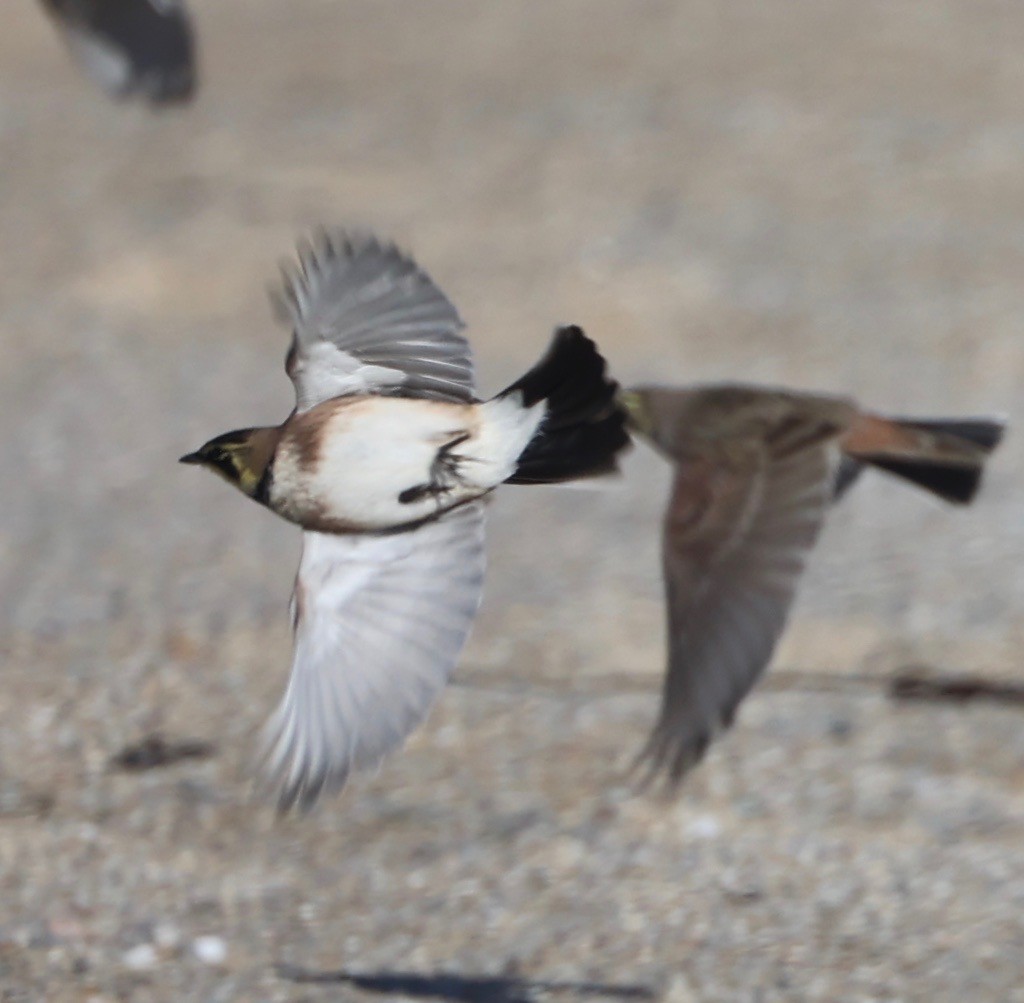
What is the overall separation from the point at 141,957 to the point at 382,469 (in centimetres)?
149

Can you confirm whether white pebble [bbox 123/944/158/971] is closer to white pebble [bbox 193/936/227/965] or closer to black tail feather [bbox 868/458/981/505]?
white pebble [bbox 193/936/227/965]

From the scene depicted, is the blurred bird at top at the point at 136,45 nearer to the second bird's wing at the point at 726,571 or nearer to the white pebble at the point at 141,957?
the second bird's wing at the point at 726,571

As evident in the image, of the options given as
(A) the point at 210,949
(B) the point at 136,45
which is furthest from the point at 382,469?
(B) the point at 136,45

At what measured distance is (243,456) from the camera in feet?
13.0

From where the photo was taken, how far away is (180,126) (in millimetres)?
10289

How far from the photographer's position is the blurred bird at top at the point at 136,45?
4781mm

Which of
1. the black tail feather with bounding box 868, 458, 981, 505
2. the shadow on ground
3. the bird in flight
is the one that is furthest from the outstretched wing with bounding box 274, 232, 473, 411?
the shadow on ground

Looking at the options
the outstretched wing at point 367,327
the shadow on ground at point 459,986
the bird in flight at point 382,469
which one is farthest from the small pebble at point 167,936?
the outstretched wing at point 367,327

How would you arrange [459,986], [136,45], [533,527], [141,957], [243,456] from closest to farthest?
[243,456] → [459,986] → [141,957] → [136,45] → [533,527]

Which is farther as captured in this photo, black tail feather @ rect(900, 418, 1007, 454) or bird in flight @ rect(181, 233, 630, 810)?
black tail feather @ rect(900, 418, 1007, 454)

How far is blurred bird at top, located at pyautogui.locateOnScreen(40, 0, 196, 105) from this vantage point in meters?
4.78

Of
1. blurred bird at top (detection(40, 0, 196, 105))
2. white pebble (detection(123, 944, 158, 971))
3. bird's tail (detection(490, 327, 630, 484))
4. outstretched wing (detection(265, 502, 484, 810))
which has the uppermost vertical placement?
blurred bird at top (detection(40, 0, 196, 105))

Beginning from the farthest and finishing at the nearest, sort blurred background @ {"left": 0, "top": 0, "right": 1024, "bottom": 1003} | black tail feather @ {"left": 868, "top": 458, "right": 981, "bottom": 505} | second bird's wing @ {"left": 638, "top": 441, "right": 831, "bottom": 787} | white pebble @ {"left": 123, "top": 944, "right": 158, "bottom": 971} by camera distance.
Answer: blurred background @ {"left": 0, "top": 0, "right": 1024, "bottom": 1003}, white pebble @ {"left": 123, "top": 944, "right": 158, "bottom": 971}, black tail feather @ {"left": 868, "top": 458, "right": 981, "bottom": 505}, second bird's wing @ {"left": 638, "top": 441, "right": 831, "bottom": 787}

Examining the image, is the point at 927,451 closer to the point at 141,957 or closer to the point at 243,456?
the point at 243,456
